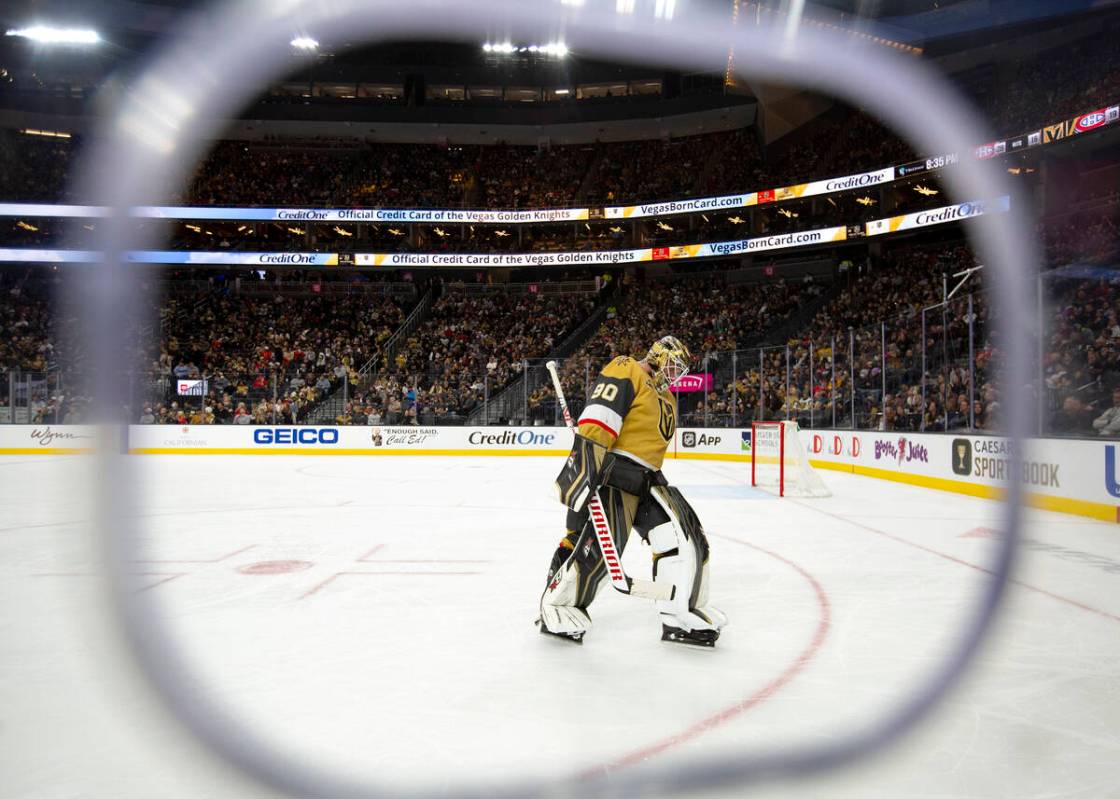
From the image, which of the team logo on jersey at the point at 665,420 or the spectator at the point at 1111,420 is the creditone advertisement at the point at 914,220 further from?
the team logo on jersey at the point at 665,420

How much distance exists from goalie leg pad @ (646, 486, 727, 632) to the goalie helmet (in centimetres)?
57

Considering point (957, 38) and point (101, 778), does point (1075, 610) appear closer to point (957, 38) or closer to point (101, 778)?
point (957, 38)

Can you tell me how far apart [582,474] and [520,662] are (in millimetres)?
955

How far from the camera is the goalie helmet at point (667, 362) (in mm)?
4277

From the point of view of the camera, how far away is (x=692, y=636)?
4148 millimetres

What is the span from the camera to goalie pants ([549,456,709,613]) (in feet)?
13.5

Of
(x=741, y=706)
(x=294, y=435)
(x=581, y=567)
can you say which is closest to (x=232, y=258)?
(x=294, y=435)

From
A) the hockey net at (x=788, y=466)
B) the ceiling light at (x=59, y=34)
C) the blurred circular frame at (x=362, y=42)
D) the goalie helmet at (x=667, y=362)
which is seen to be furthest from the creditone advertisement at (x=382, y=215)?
the blurred circular frame at (x=362, y=42)

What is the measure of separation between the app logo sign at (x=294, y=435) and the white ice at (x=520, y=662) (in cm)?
1475

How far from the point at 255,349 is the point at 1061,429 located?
27.4m

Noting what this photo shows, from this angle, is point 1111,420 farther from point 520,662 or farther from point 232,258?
point 232,258

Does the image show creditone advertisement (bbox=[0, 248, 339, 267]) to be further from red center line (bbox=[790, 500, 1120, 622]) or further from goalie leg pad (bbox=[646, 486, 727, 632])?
goalie leg pad (bbox=[646, 486, 727, 632])

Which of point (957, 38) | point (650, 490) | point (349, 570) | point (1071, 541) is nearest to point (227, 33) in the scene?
point (650, 490)

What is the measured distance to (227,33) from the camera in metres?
1.38
